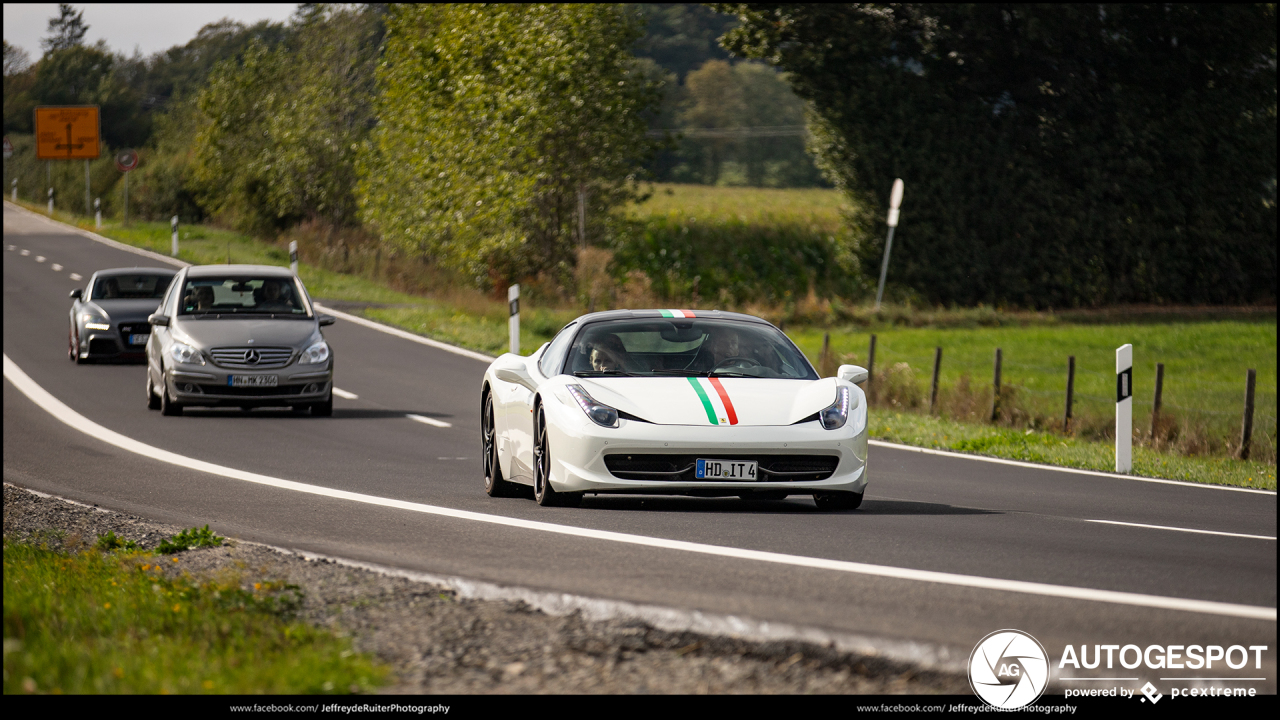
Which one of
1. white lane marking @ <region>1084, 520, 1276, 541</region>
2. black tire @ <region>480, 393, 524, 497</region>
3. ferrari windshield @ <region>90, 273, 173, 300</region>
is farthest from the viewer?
ferrari windshield @ <region>90, 273, 173, 300</region>

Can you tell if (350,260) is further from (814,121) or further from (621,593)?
(621,593)

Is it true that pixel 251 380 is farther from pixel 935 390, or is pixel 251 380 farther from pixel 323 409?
pixel 935 390

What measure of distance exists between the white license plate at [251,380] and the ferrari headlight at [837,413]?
933 cm

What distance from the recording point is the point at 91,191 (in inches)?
2825

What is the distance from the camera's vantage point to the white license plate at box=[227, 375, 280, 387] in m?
17.3

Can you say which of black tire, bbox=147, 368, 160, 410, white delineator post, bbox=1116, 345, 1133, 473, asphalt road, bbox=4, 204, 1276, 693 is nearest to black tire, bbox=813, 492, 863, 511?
asphalt road, bbox=4, 204, 1276, 693

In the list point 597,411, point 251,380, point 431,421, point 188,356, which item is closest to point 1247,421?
point 431,421

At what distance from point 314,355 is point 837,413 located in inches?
372

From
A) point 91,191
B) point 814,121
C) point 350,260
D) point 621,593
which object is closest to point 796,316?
point 814,121

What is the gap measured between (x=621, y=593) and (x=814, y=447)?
311 centimetres

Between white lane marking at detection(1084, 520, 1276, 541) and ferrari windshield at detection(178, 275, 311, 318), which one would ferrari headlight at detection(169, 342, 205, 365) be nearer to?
ferrari windshield at detection(178, 275, 311, 318)

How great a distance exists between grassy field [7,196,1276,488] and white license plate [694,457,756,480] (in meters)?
6.37

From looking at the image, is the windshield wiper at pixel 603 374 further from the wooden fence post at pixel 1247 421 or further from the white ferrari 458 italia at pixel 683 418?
the wooden fence post at pixel 1247 421

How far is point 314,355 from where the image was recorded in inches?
692
